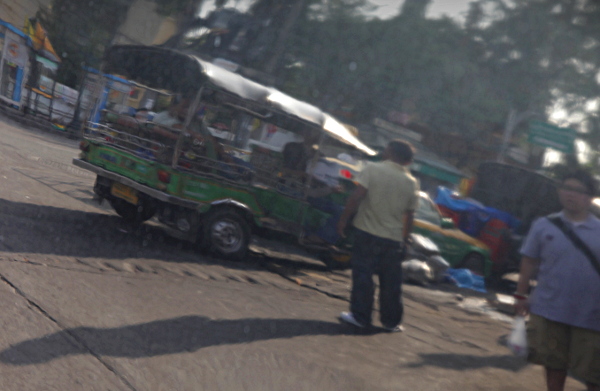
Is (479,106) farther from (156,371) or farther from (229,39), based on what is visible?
(156,371)

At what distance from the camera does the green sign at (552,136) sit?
1780cm

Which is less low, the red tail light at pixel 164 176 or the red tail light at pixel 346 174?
the red tail light at pixel 346 174

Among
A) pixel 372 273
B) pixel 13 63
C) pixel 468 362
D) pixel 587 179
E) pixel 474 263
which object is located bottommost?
pixel 468 362

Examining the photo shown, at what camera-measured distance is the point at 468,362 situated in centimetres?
574

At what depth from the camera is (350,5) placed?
2422 cm

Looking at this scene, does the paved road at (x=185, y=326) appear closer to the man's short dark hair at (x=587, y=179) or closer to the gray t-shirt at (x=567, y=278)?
the gray t-shirt at (x=567, y=278)

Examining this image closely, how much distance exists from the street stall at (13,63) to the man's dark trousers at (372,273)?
2191cm

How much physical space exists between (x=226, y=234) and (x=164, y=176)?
113 centimetres

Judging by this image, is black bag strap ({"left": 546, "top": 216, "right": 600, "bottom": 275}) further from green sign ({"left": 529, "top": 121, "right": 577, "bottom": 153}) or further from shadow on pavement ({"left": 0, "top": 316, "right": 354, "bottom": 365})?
green sign ({"left": 529, "top": 121, "right": 577, "bottom": 153})

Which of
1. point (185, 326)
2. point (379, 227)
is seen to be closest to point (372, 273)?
point (379, 227)

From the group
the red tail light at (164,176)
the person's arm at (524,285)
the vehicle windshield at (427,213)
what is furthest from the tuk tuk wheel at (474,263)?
the person's arm at (524,285)

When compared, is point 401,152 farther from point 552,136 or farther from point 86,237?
point 552,136

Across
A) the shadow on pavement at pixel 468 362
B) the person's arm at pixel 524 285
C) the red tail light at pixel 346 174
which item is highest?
the red tail light at pixel 346 174

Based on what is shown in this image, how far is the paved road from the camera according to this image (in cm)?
396
